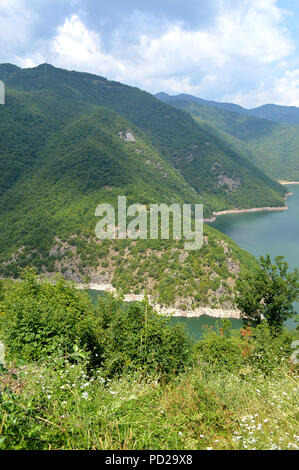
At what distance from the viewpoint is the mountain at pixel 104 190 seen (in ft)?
136

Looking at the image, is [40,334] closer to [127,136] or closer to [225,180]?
[127,136]

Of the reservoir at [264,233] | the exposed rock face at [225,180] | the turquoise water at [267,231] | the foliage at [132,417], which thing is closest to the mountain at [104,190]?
the exposed rock face at [225,180]

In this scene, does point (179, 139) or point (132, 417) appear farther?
point (179, 139)

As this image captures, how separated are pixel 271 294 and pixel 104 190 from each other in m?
A: 49.0

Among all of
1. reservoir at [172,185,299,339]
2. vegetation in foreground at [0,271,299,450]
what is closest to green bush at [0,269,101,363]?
vegetation in foreground at [0,271,299,450]

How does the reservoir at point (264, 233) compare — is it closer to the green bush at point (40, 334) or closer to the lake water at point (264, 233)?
the lake water at point (264, 233)

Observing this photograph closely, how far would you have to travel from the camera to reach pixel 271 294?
1816cm

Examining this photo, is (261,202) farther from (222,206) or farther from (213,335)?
(213,335)

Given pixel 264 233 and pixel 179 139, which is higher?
pixel 179 139

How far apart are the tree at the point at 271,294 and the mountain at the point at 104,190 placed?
18.5 meters

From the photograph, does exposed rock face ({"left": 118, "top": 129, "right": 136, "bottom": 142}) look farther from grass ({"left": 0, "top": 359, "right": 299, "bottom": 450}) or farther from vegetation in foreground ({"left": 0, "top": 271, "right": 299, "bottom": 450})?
grass ({"left": 0, "top": 359, "right": 299, "bottom": 450})

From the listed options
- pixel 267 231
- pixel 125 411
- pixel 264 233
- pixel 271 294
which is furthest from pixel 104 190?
pixel 125 411

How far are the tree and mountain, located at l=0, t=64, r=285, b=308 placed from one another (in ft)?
60.7

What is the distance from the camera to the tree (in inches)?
698
